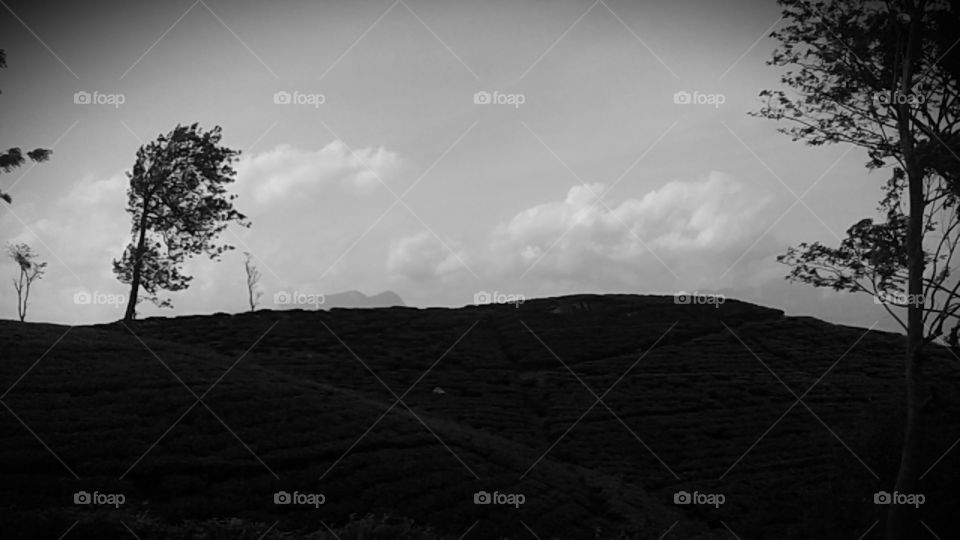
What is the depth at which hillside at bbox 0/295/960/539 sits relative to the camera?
21.8 m

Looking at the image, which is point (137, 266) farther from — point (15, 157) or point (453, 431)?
point (453, 431)

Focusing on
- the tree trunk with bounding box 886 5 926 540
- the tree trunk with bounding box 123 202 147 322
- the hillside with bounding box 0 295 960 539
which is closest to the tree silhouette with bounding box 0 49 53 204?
the hillside with bounding box 0 295 960 539

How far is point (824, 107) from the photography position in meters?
19.9

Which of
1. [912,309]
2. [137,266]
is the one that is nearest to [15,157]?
[137,266]

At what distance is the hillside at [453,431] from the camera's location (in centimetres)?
2177

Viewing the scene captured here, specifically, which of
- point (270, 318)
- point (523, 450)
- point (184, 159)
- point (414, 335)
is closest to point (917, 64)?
point (523, 450)

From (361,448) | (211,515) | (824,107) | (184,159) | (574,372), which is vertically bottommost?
(211,515)

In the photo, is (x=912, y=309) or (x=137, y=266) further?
(x=137, y=266)

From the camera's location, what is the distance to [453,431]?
1475 inches

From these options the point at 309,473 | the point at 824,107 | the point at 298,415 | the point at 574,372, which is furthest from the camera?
the point at 574,372

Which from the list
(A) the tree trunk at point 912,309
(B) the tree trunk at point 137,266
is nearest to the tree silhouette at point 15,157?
(B) the tree trunk at point 137,266

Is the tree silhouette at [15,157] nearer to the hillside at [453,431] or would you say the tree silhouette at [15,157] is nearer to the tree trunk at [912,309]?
the hillside at [453,431]

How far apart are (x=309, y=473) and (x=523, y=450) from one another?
1582 centimetres

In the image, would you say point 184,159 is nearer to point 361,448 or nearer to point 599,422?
point 361,448
